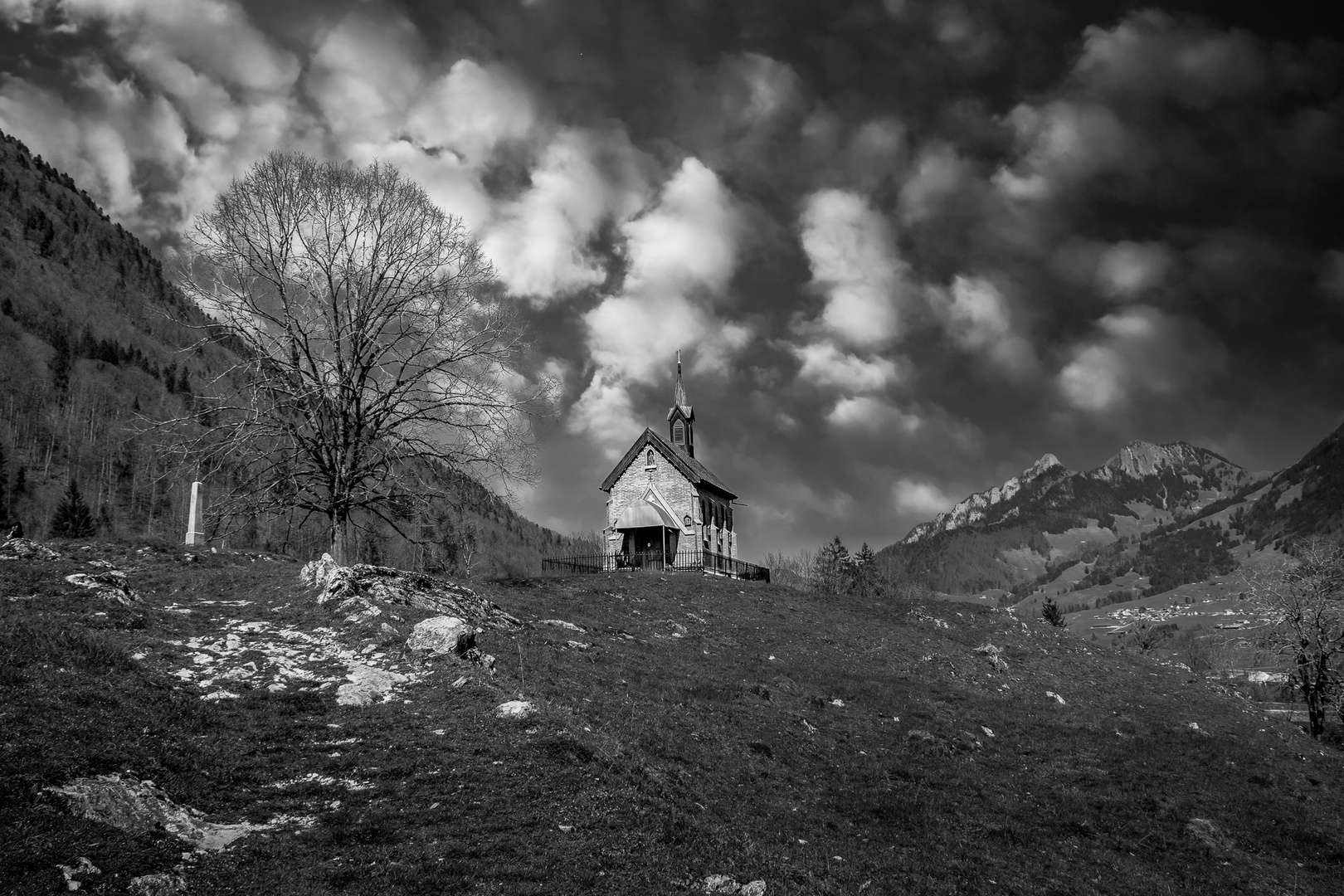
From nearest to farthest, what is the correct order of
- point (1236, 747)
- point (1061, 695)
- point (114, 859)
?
point (114, 859) < point (1236, 747) < point (1061, 695)

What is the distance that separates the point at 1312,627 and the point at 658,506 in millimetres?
44583

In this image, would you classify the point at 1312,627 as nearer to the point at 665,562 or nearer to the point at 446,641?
the point at 665,562

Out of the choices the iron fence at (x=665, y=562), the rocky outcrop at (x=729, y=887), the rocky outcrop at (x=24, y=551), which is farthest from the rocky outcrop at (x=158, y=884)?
the iron fence at (x=665, y=562)

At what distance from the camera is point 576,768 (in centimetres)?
1327

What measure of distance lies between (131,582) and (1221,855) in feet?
93.7

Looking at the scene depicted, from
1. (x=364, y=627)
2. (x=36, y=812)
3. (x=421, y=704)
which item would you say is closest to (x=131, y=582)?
(x=364, y=627)

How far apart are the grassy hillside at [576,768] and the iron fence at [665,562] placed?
29143 mm

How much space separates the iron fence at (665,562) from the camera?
59344 mm

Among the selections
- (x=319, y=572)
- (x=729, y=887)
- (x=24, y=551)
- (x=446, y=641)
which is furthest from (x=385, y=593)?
(x=729, y=887)

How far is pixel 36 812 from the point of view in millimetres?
8719

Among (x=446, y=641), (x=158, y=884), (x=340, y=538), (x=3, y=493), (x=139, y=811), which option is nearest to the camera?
(x=158, y=884)

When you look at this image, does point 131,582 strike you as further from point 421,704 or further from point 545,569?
point 545,569

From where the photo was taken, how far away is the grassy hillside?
9.91 m

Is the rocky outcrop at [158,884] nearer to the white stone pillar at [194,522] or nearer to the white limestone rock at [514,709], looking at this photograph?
the white limestone rock at [514,709]
